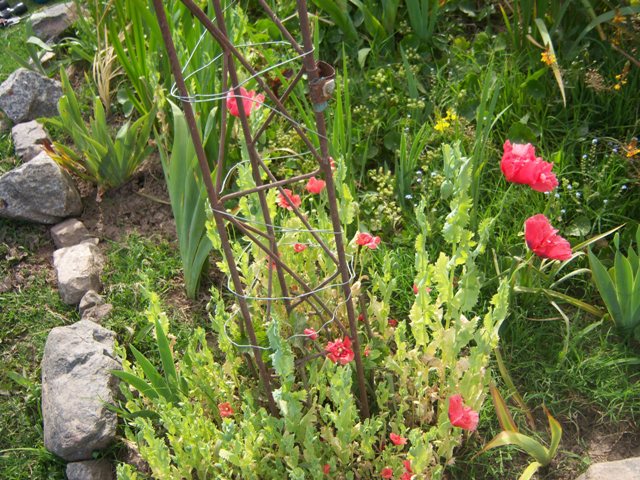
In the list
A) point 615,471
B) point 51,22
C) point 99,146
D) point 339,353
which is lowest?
point 615,471

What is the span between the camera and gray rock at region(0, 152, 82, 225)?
261cm

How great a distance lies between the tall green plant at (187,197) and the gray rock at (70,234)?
541mm

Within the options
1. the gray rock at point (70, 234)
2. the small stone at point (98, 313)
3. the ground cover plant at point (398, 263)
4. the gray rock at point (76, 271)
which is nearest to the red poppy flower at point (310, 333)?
the ground cover plant at point (398, 263)

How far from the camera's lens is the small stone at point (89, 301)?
235 centimetres

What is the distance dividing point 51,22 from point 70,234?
165 centimetres

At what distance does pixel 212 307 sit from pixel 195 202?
0.35 m

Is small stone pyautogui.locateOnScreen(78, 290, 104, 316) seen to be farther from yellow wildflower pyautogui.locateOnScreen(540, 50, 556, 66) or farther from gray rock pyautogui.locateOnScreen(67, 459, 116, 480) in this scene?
yellow wildflower pyautogui.locateOnScreen(540, 50, 556, 66)

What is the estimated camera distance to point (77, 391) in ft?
6.50

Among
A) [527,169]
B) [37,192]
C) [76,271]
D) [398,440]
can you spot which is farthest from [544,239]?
[37,192]

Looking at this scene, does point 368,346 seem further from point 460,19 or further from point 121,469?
point 460,19

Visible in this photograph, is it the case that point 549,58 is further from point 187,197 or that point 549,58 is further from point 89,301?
point 89,301

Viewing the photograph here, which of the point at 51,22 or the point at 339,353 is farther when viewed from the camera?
the point at 51,22

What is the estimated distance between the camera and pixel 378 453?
1827mm

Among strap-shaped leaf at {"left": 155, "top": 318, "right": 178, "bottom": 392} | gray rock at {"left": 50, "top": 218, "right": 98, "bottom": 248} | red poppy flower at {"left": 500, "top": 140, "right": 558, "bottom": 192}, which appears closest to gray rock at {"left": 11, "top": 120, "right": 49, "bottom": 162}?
gray rock at {"left": 50, "top": 218, "right": 98, "bottom": 248}
